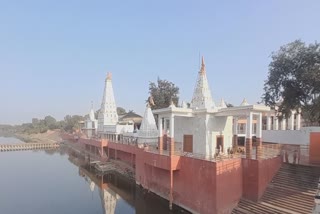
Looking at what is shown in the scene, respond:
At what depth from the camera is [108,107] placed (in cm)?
4338

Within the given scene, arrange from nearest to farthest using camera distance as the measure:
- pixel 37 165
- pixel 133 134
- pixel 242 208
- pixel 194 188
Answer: pixel 242 208, pixel 194 188, pixel 133 134, pixel 37 165

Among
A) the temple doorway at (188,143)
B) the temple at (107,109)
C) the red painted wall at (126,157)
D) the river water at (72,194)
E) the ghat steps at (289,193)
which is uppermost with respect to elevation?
the temple at (107,109)

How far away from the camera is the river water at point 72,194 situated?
66.2ft

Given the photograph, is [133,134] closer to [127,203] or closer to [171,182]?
[127,203]

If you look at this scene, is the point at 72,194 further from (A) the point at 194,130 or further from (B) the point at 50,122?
(B) the point at 50,122

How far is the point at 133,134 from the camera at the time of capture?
31750 mm

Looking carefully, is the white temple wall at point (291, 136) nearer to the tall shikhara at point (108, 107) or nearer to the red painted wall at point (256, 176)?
the red painted wall at point (256, 176)

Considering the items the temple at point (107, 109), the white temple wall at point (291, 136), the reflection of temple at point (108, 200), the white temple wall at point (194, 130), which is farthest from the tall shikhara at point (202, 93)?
the temple at point (107, 109)

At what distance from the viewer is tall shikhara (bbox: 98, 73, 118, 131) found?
4290cm

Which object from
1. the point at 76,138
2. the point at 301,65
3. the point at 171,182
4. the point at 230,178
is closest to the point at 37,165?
the point at 76,138

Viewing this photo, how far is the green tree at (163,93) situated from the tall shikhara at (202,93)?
1641 centimetres

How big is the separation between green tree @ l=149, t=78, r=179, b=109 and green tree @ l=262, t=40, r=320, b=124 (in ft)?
63.5

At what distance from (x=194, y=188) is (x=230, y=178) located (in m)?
2.29

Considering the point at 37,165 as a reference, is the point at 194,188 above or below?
above
